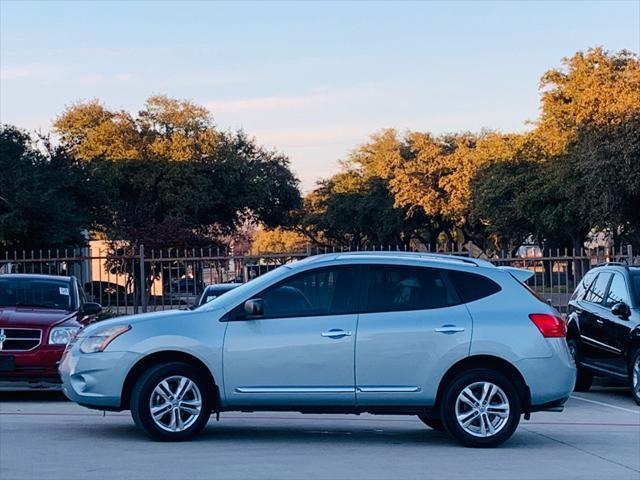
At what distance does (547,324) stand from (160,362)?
3645mm

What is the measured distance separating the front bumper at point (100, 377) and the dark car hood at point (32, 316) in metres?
3.79

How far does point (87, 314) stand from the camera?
48.6 feet

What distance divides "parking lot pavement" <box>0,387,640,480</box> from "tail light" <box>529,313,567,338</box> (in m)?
1.09

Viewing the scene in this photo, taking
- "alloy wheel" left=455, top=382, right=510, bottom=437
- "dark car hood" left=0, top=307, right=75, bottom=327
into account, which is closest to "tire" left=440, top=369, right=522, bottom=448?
→ "alloy wheel" left=455, top=382, right=510, bottom=437

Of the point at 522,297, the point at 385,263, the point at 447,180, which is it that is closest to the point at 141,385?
the point at 385,263

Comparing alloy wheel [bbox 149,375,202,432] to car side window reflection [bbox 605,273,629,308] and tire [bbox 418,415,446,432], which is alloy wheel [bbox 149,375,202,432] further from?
car side window reflection [bbox 605,273,629,308]

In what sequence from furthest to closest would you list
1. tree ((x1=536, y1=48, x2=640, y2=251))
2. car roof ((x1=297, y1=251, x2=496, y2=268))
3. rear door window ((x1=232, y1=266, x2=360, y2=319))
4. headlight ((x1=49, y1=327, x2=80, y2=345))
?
1. tree ((x1=536, y1=48, x2=640, y2=251))
2. headlight ((x1=49, y1=327, x2=80, y2=345))
3. car roof ((x1=297, y1=251, x2=496, y2=268))
4. rear door window ((x1=232, y1=266, x2=360, y2=319))

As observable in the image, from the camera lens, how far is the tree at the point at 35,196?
3669 cm

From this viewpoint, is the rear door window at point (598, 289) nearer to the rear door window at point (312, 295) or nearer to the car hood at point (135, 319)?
the rear door window at point (312, 295)

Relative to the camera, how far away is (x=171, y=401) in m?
9.97

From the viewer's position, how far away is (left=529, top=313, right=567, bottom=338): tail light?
10195 millimetres

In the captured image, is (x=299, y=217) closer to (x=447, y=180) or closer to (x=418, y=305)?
(x=447, y=180)

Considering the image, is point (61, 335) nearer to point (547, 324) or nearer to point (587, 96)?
point (547, 324)

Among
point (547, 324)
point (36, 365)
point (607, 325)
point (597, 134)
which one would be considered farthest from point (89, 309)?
point (597, 134)
